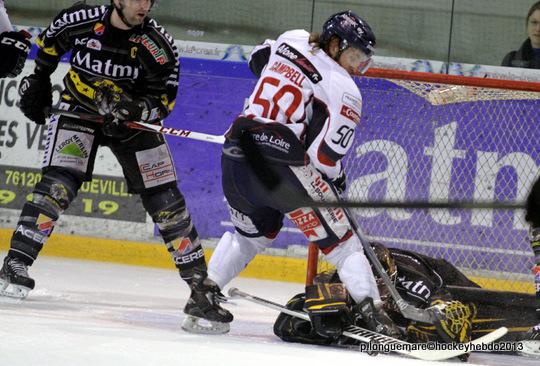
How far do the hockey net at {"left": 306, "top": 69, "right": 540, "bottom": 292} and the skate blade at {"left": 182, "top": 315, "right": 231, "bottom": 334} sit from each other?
120 centimetres

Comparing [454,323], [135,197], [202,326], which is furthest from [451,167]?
[202,326]

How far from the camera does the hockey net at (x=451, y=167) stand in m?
5.68

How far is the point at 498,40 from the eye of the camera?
6.93m

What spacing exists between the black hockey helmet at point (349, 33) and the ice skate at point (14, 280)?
1.50 metres

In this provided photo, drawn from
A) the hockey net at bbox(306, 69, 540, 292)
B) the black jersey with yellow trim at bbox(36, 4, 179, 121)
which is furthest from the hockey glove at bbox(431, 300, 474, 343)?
the black jersey with yellow trim at bbox(36, 4, 179, 121)

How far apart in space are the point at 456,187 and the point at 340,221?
1.85m

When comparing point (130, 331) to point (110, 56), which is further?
point (110, 56)

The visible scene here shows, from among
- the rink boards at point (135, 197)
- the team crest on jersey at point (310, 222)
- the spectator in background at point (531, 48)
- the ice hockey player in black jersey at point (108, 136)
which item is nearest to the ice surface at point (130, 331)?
the ice hockey player in black jersey at point (108, 136)

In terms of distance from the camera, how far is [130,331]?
167 inches

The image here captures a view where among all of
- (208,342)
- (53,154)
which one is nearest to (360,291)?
(208,342)

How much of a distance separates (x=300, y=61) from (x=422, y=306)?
1.07 metres

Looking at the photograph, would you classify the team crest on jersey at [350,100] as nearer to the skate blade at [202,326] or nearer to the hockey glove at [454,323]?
the hockey glove at [454,323]

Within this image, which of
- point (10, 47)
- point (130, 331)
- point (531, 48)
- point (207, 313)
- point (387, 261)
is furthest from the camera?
point (531, 48)

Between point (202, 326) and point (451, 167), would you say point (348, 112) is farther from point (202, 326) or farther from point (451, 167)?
point (451, 167)
